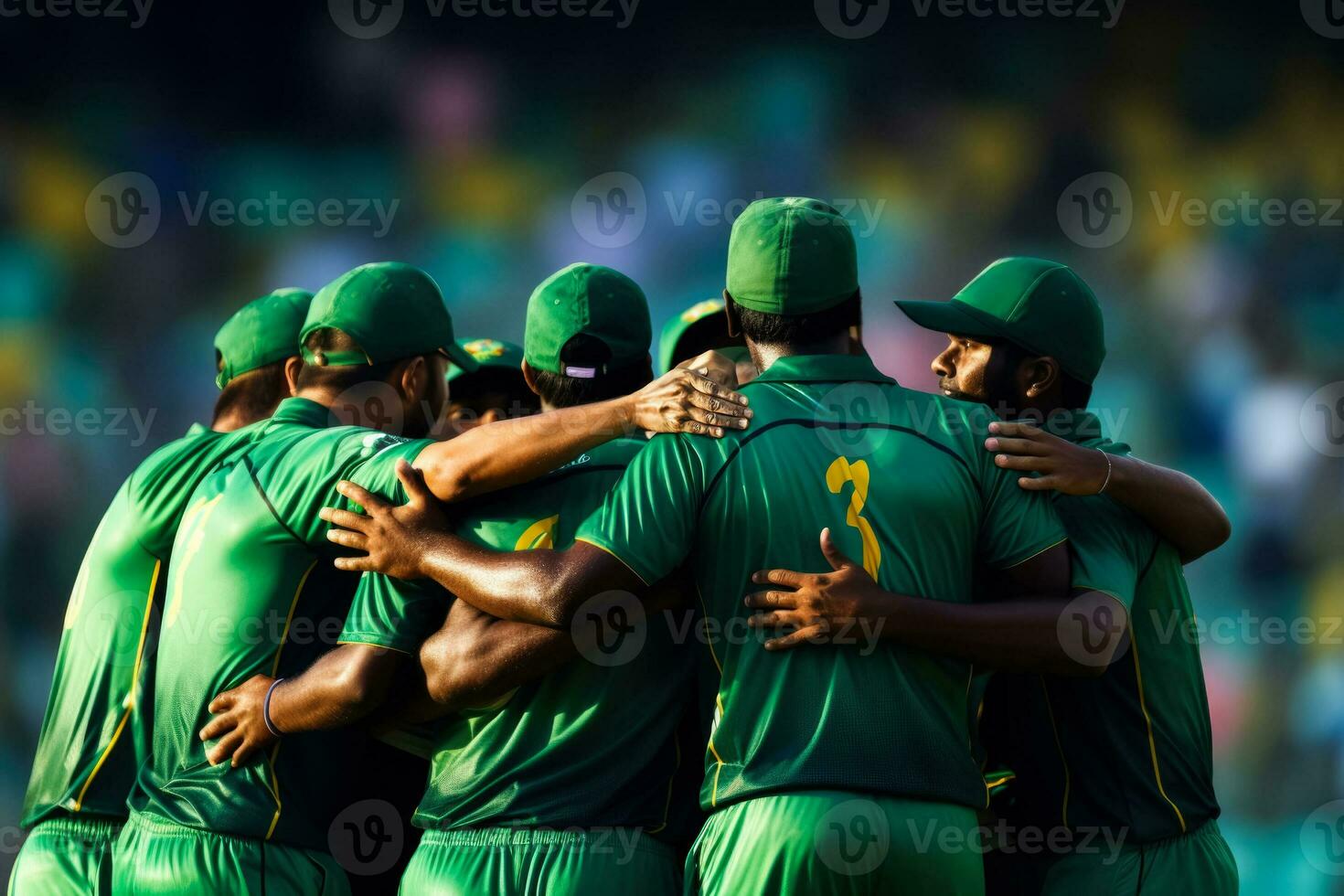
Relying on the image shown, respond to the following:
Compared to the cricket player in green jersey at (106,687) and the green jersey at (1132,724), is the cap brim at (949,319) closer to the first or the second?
the green jersey at (1132,724)

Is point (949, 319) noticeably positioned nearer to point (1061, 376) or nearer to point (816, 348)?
point (1061, 376)

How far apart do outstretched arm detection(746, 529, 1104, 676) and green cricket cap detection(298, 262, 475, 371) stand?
4.13 feet

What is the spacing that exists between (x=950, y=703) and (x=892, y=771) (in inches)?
8.1

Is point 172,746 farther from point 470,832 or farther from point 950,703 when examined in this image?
point 950,703

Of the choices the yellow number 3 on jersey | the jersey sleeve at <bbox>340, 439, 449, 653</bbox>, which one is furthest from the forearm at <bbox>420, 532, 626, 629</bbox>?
the yellow number 3 on jersey

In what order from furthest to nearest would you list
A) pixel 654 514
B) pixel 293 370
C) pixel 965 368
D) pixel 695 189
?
1. pixel 695 189
2. pixel 293 370
3. pixel 965 368
4. pixel 654 514

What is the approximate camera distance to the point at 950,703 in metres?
2.58

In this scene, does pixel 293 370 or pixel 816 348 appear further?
pixel 293 370

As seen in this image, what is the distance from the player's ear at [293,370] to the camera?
3854mm

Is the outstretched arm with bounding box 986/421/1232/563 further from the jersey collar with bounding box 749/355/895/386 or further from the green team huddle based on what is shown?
the jersey collar with bounding box 749/355/895/386

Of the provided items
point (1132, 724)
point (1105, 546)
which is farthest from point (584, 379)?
point (1132, 724)

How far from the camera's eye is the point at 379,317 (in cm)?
339

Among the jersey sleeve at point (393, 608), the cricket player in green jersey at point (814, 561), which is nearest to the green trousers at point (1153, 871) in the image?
the cricket player in green jersey at point (814, 561)

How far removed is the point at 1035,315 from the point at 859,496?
0.90 m
